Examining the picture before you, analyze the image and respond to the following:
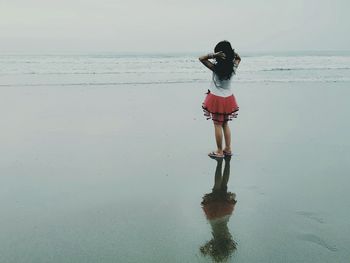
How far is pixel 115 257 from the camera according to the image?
312cm

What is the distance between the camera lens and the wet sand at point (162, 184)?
3.30 metres

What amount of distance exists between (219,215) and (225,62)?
8.09 ft

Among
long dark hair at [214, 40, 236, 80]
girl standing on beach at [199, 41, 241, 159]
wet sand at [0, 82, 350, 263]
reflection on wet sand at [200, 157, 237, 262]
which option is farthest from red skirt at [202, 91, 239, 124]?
reflection on wet sand at [200, 157, 237, 262]

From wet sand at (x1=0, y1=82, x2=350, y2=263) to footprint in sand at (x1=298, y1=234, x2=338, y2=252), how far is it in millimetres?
19

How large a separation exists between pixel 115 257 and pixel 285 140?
14.7 ft

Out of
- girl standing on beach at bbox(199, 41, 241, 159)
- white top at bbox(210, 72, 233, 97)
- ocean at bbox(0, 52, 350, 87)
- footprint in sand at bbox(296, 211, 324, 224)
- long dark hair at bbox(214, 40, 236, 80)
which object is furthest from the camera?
ocean at bbox(0, 52, 350, 87)

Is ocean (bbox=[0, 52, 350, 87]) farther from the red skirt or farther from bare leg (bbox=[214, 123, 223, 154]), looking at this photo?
bare leg (bbox=[214, 123, 223, 154])

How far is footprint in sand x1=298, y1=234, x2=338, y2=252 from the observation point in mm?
3254

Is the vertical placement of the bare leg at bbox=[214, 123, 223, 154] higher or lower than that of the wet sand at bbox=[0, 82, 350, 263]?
higher

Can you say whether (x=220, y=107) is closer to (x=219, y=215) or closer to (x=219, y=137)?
(x=219, y=137)

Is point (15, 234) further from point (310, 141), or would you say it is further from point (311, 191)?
point (310, 141)

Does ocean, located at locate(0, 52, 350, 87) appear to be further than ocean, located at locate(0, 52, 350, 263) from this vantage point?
Yes

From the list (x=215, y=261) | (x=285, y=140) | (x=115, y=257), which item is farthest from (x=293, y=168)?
(x=115, y=257)

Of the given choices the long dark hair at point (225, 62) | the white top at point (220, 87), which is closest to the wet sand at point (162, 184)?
the white top at point (220, 87)
